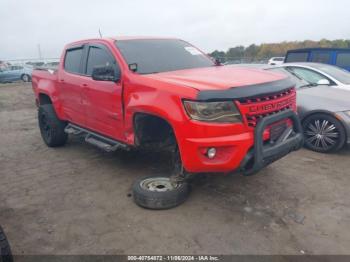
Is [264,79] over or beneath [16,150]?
over

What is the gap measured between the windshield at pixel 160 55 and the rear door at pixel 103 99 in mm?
237

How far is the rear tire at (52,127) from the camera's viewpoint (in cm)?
602

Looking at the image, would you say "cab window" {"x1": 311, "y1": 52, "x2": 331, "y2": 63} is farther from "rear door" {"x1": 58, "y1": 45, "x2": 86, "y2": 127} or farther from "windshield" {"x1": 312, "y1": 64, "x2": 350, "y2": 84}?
"rear door" {"x1": 58, "y1": 45, "x2": 86, "y2": 127}

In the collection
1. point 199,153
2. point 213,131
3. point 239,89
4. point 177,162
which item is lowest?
point 177,162

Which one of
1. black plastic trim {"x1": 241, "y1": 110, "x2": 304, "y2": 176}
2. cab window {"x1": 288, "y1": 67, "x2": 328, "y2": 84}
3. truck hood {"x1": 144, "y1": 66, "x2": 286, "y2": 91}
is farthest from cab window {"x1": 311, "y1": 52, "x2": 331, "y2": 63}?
black plastic trim {"x1": 241, "y1": 110, "x2": 304, "y2": 176}

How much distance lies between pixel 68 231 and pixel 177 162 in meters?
1.38

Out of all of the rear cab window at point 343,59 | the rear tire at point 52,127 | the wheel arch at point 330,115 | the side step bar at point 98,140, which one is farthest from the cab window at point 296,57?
the side step bar at point 98,140

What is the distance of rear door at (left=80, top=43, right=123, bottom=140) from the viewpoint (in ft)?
13.6

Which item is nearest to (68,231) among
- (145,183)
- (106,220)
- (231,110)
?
(106,220)

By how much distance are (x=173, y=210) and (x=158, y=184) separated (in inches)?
18.4

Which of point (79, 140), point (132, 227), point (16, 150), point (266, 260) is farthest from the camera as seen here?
point (79, 140)

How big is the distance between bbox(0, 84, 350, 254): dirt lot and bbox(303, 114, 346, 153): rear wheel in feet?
0.59

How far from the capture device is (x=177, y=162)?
12.8 ft

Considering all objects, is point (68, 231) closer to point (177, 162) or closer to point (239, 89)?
point (177, 162)
